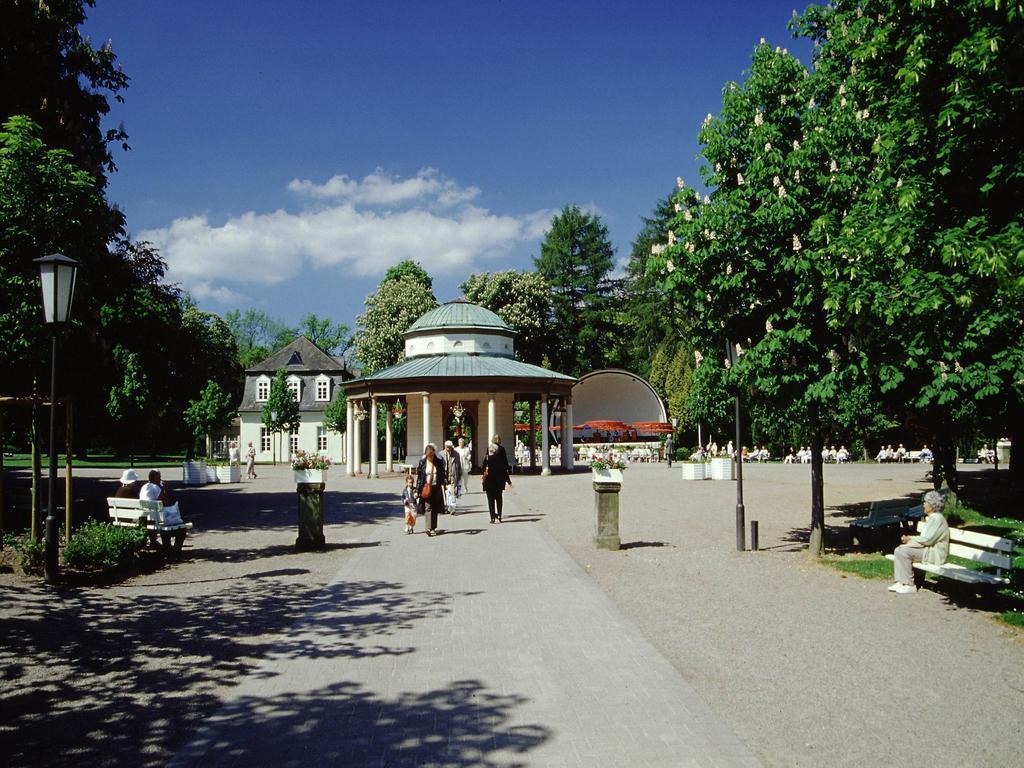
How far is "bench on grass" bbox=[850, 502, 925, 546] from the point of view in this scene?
532 inches

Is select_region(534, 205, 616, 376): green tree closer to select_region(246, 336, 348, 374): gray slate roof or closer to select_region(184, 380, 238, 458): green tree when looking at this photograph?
select_region(246, 336, 348, 374): gray slate roof

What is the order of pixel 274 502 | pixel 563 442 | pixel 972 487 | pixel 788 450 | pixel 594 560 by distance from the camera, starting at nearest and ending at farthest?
pixel 594 560 → pixel 274 502 → pixel 972 487 → pixel 563 442 → pixel 788 450

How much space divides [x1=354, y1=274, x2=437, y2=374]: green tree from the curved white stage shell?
13.2 metres

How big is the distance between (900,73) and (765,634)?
5.39 m

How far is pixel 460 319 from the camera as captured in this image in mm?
40031

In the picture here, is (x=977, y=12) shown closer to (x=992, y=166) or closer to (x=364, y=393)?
(x=992, y=166)

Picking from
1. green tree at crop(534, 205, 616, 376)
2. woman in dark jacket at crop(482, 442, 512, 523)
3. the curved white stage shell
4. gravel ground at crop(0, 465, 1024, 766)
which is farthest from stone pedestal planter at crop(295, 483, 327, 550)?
green tree at crop(534, 205, 616, 376)

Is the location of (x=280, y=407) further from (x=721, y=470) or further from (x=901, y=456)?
(x=901, y=456)

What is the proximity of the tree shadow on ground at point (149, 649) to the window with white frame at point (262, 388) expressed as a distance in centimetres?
5389

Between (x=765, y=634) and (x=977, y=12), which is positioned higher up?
(x=977, y=12)

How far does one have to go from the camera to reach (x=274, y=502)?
78.3ft

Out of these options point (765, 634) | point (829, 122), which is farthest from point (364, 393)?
point (765, 634)

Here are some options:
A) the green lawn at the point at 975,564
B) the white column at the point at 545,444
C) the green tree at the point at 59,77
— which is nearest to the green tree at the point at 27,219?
the green tree at the point at 59,77

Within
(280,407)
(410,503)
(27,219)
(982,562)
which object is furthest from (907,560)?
(280,407)
